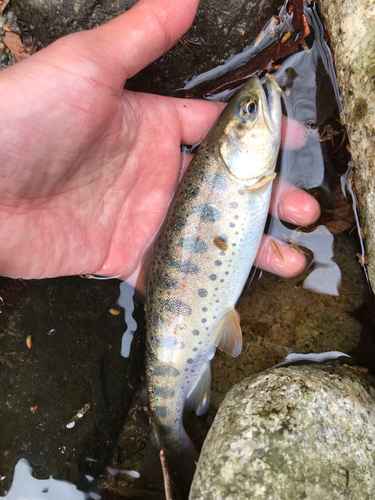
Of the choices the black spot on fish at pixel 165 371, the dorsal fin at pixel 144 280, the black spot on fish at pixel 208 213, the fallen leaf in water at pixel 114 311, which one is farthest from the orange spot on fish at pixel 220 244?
the fallen leaf in water at pixel 114 311

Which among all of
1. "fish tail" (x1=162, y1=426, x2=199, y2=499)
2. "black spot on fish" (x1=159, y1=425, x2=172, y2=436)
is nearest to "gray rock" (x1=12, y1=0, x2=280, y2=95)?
"black spot on fish" (x1=159, y1=425, x2=172, y2=436)

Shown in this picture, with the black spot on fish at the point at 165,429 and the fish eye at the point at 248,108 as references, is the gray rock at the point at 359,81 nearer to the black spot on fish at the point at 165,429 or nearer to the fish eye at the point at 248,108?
the fish eye at the point at 248,108

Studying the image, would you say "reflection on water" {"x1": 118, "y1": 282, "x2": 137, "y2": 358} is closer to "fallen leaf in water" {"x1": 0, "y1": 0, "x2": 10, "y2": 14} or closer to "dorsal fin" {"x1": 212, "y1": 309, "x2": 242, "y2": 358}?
"dorsal fin" {"x1": 212, "y1": 309, "x2": 242, "y2": 358}

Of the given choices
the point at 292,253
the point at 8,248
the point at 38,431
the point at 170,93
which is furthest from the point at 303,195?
the point at 38,431

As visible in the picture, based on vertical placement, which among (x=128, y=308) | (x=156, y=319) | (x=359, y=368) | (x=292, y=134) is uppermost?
(x=292, y=134)

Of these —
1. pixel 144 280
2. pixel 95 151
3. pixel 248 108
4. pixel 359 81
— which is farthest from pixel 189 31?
pixel 144 280

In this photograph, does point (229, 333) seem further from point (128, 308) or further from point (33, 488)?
point (33, 488)
